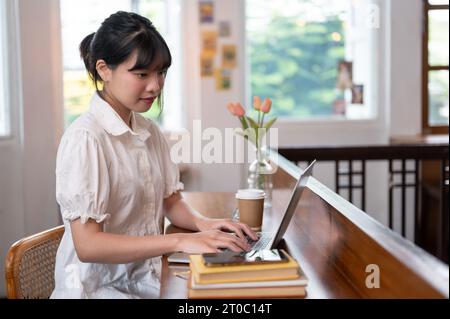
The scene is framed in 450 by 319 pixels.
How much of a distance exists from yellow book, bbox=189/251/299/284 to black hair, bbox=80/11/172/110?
1.80 feet

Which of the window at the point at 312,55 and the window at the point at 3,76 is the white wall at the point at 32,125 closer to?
the window at the point at 3,76

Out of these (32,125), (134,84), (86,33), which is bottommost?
(32,125)

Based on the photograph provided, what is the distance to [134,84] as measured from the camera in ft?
5.04


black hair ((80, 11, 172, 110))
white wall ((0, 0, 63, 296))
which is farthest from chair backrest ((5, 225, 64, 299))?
white wall ((0, 0, 63, 296))

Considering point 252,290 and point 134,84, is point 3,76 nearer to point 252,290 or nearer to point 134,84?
point 134,84

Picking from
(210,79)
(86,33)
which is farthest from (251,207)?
(86,33)

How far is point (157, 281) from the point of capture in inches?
62.6

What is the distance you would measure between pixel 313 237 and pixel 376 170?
3.00 metres

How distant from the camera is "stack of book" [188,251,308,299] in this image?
118 centimetres

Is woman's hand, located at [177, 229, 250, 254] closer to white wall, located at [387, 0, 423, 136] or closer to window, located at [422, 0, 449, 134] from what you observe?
white wall, located at [387, 0, 423, 136]

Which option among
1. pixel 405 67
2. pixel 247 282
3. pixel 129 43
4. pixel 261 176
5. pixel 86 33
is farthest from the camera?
pixel 405 67

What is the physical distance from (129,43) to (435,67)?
3.51 metres
